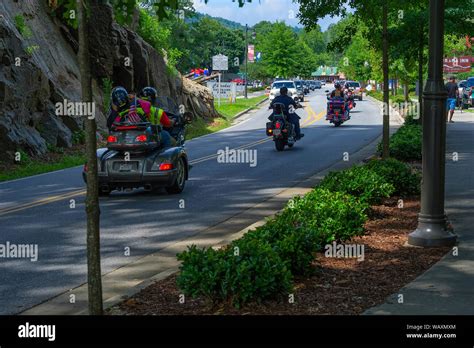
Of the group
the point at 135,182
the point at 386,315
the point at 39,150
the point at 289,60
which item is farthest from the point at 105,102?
the point at 289,60

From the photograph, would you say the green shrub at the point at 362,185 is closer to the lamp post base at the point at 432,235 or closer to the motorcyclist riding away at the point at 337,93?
the lamp post base at the point at 432,235

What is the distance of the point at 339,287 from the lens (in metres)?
7.65

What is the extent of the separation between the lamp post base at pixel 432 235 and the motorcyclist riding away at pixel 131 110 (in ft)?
23.2

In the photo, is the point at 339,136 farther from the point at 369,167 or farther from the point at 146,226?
the point at 146,226

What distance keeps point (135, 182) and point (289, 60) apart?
9508 centimetres

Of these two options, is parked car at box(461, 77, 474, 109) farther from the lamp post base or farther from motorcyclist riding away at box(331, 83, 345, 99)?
the lamp post base

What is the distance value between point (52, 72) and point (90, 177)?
83.6 feet

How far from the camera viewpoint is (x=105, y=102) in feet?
112

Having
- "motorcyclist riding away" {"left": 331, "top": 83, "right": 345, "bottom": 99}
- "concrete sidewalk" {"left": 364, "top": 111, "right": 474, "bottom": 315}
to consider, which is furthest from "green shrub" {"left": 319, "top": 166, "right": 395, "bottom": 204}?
"motorcyclist riding away" {"left": 331, "top": 83, "right": 345, "bottom": 99}

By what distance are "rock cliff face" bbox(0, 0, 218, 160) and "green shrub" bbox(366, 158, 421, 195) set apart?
12758 mm

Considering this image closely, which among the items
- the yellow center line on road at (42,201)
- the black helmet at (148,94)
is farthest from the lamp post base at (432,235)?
the black helmet at (148,94)

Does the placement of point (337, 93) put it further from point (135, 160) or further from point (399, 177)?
point (399, 177)

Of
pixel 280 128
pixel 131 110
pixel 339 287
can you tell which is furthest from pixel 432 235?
pixel 280 128

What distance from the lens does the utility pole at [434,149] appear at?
9.65 meters
